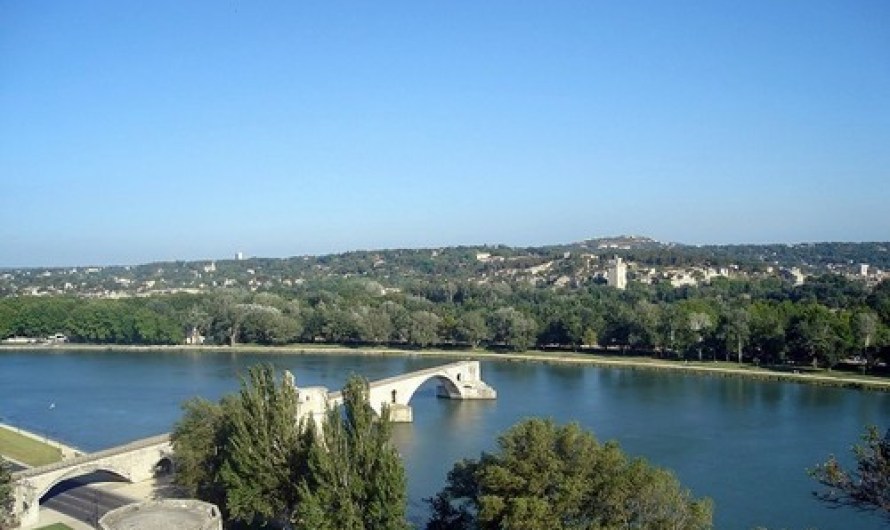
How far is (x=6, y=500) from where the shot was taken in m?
21.7

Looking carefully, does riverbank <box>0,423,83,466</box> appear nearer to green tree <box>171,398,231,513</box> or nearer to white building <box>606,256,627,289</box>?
green tree <box>171,398,231,513</box>

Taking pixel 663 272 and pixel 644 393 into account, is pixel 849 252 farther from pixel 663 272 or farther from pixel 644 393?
pixel 644 393

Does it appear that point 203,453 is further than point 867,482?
Yes

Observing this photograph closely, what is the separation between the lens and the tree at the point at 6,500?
70.1 feet

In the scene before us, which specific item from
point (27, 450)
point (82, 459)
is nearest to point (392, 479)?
point (82, 459)

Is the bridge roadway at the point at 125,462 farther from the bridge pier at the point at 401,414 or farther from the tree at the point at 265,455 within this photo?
the tree at the point at 265,455

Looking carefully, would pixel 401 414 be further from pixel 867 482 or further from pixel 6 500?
pixel 867 482

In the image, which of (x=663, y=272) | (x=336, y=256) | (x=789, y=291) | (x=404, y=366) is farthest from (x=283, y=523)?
(x=336, y=256)

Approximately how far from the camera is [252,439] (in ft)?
66.0

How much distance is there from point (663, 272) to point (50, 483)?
87975 mm

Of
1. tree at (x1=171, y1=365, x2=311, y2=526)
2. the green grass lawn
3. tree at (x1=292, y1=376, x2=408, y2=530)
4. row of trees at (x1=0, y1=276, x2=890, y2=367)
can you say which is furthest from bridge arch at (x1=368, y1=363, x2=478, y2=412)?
row of trees at (x1=0, y1=276, x2=890, y2=367)

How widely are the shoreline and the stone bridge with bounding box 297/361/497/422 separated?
543 inches

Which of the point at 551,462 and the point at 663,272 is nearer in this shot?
the point at 551,462

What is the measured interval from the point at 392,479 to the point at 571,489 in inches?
144
